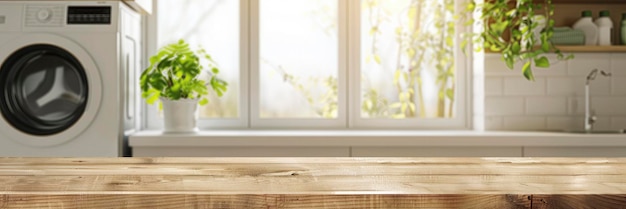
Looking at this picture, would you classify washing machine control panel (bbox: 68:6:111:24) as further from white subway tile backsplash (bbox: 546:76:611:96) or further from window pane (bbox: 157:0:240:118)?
white subway tile backsplash (bbox: 546:76:611:96)

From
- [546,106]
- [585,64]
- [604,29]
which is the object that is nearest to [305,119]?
[546,106]

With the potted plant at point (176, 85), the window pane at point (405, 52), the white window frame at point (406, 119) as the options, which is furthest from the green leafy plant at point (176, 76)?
the window pane at point (405, 52)

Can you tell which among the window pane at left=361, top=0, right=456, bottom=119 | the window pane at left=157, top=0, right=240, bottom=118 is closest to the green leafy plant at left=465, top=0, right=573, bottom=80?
the window pane at left=361, top=0, right=456, bottom=119

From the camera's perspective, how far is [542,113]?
11.6 feet

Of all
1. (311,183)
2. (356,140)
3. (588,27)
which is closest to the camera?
(311,183)

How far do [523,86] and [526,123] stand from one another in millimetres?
185

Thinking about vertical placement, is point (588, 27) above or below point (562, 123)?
above

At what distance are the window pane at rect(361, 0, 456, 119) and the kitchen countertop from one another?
7.81ft

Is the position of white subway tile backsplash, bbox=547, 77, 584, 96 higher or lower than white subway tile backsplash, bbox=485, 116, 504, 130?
higher

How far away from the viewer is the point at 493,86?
353 cm

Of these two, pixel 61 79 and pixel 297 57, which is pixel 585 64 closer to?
pixel 297 57

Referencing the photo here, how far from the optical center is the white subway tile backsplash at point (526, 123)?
3.52 meters

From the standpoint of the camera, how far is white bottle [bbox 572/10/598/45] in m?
3.45

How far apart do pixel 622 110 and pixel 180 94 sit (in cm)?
219
